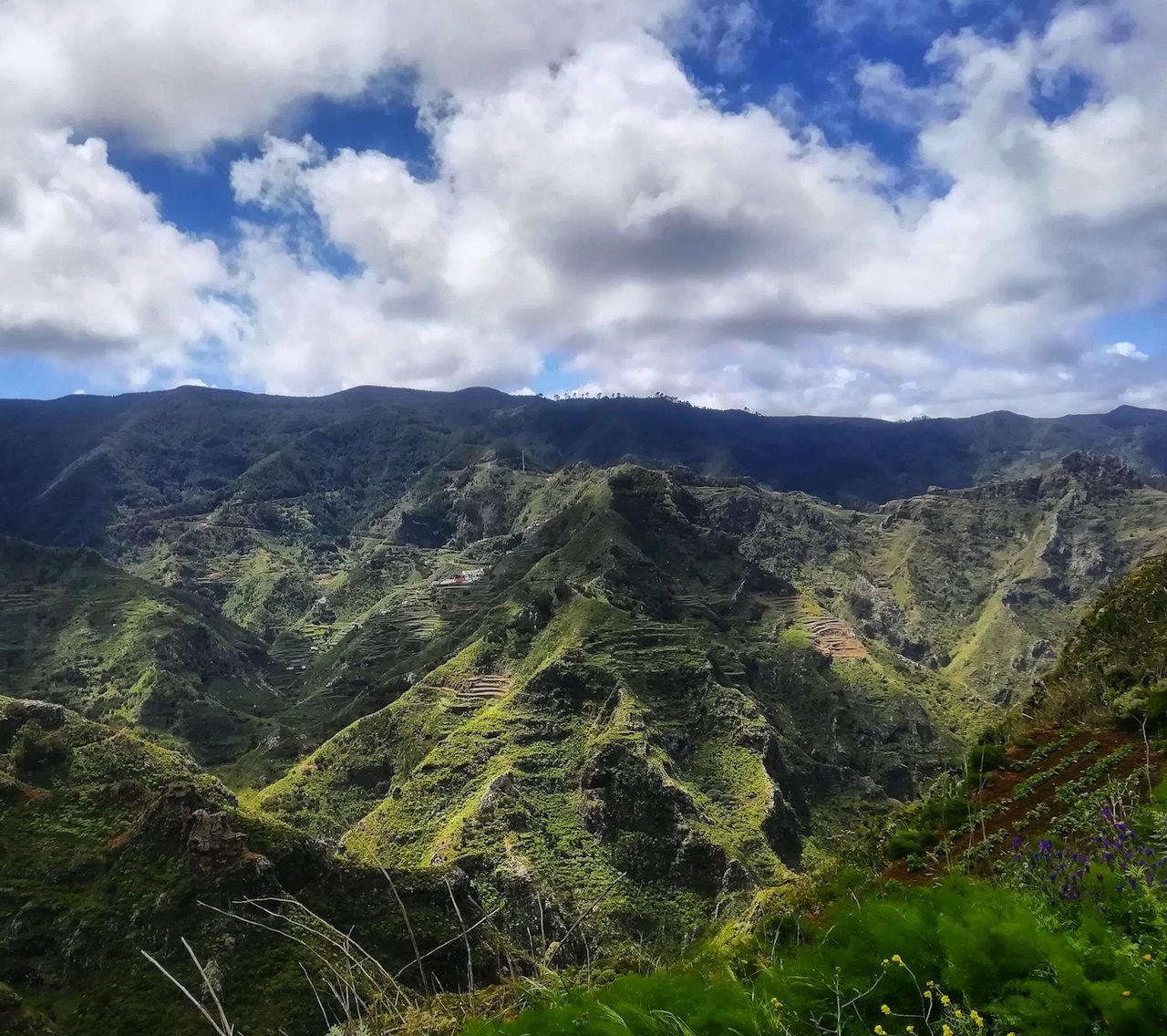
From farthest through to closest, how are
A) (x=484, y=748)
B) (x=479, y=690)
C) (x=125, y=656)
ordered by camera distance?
1. (x=125, y=656)
2. (x=479, y=690)
3. (x=484, y=748)

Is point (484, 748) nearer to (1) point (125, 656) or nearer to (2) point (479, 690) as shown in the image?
(2) point (479, 690)

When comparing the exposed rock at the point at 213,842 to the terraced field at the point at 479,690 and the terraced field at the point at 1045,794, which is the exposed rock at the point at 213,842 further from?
the terraced field at the point at 479,690

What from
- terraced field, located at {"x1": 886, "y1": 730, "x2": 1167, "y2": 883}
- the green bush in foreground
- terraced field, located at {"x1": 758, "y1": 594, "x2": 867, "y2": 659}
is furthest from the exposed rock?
terraced field, located at {"x1": 758, "y1": 594, "x2": 867, "y2": 659}

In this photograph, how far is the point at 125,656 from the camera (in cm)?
12800

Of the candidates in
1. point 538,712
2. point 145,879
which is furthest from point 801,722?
point 145,879

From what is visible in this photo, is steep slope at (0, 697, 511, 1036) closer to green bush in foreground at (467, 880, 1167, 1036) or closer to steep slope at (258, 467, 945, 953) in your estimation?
steep slope at (258, 467, 945, 953)

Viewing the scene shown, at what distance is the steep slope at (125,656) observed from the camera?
114 meters

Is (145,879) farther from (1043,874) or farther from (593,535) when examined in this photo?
(593,535)

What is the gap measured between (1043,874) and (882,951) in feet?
6.67

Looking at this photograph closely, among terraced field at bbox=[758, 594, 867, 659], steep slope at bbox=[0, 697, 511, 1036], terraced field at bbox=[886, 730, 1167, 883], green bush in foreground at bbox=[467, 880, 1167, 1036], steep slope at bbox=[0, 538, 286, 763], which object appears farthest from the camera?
terraced field at bbox=[758, 594, 867, 659]

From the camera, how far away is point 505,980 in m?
9.91

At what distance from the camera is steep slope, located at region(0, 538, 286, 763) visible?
11431cm

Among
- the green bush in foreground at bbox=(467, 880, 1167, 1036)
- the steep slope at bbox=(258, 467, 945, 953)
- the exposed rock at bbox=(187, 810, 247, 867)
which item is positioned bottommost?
the steep slope at bbox=(258, 467, 945, 953)

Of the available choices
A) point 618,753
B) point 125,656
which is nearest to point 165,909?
point 618,753
